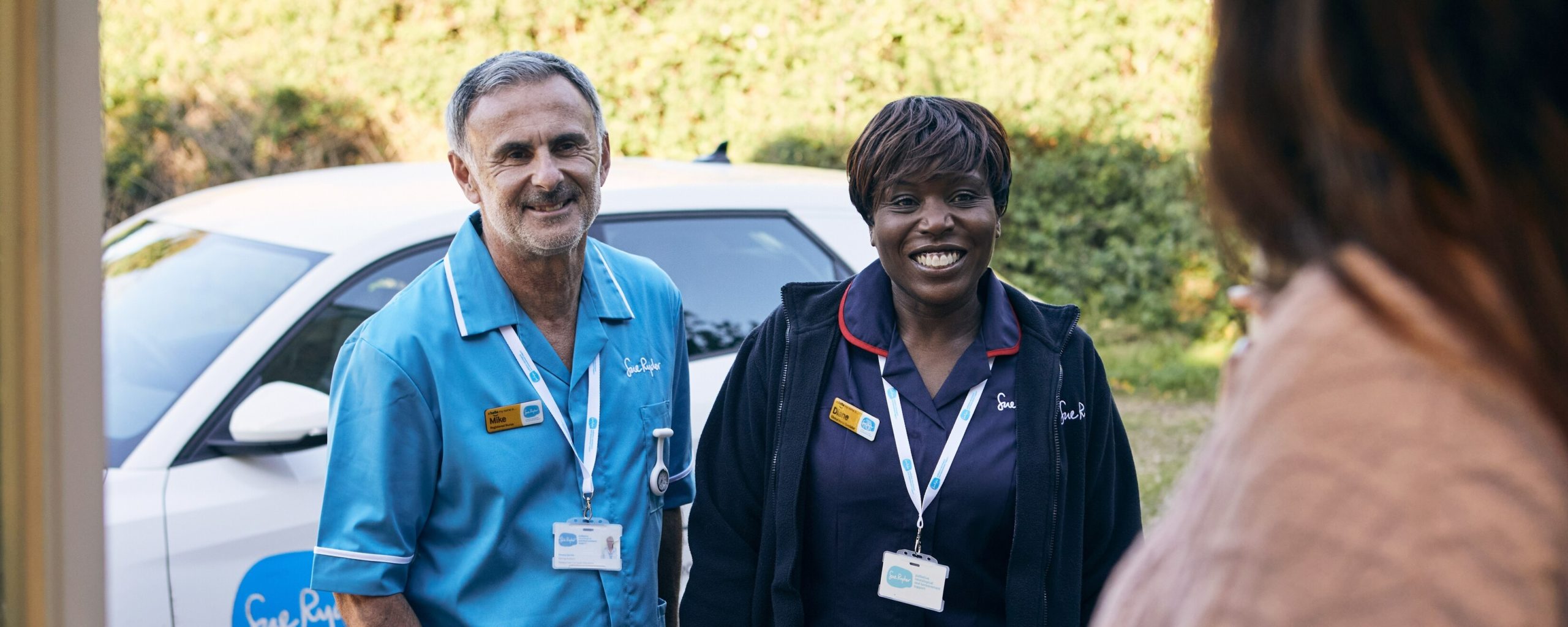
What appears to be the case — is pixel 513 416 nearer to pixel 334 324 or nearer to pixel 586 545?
pixel 586 545

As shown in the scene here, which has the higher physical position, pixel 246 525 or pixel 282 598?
pixel 246 525

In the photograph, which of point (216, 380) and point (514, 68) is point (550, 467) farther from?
point (216, 380)

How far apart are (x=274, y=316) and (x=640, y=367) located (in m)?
Answer: 1.38

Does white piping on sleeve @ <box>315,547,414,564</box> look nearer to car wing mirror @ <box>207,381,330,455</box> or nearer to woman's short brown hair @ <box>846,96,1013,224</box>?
car wing mirror @ <box>207,381,330,455</box>

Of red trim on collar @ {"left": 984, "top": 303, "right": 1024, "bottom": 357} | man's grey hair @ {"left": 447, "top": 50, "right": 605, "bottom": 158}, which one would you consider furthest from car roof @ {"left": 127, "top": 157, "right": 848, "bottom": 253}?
red trim on collar @ {"left": 984, "top": 303, "right": 1024, "bottom": 357}

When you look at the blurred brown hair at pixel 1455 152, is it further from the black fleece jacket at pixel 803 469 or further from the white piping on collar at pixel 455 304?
the white piping on collar at pixel 455 304

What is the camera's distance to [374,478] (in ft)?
7.34

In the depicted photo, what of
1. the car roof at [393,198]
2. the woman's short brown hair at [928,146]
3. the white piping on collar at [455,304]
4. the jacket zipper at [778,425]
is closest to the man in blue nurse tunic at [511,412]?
the white piping on collar at [455,304]

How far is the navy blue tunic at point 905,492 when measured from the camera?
8.13ft

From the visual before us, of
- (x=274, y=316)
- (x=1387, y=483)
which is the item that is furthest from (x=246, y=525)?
(x=1387, y=483)

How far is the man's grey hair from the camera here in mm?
2611

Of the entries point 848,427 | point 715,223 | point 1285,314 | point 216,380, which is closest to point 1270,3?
point 1285,314

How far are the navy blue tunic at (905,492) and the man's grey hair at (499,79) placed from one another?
0.87 meters

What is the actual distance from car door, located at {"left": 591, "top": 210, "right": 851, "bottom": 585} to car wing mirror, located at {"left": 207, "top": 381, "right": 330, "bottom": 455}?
47.0 inches
